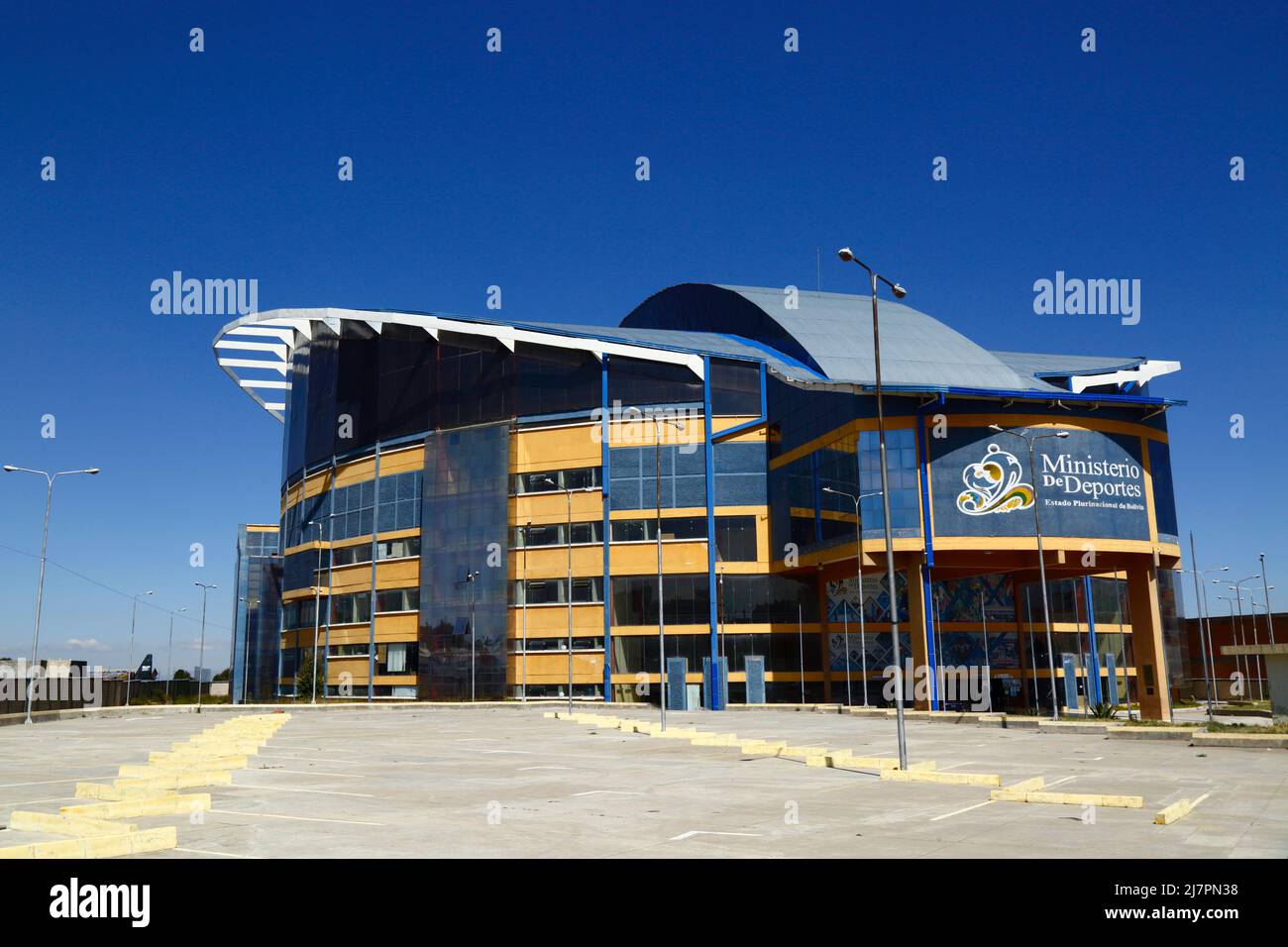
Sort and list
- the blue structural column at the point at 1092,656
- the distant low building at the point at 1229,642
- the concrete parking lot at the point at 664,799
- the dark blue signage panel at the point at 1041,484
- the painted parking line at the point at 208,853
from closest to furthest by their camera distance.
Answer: the painted parking line at the point at 208,853 < the concrete parking lot at the point at 664,799 < the dark blue signage panel at the point at 1041,484 < the blue structural column at the point at 1092,656 < the distant low building at the point at 1229,642

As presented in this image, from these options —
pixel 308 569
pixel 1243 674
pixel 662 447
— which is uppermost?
pixel 662 447

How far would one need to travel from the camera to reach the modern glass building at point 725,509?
186 feet

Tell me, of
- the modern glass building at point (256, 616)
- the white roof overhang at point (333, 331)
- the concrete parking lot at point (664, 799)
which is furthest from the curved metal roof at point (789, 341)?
the concrete parking lot at point (664, 799)

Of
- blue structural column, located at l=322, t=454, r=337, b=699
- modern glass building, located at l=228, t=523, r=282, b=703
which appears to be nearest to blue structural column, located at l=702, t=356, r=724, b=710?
blue structural column, located at l=322, t=454, r=337, b=699

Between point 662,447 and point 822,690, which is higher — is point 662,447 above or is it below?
above

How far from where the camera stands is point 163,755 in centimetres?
2588

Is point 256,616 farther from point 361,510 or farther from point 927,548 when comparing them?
point 927,548

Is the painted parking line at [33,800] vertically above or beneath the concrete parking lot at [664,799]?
above

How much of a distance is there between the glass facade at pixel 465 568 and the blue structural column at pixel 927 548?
3234cm

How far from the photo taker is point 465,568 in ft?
256

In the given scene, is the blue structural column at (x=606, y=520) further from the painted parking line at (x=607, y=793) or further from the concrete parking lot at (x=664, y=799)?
the painted parking line at (x=607, y=793)
